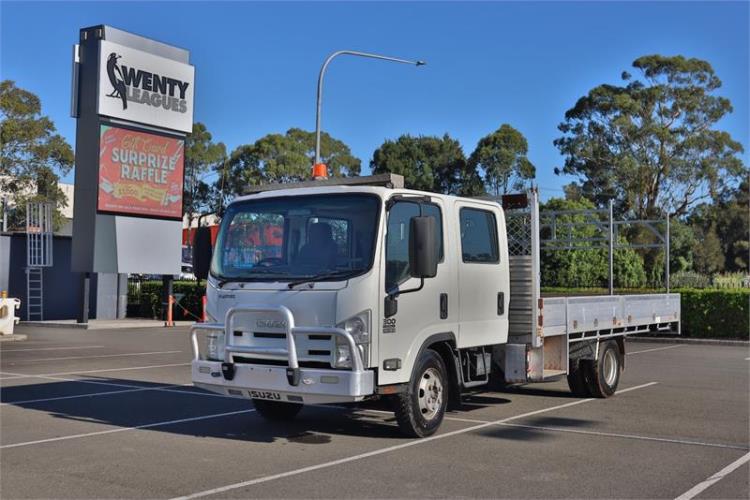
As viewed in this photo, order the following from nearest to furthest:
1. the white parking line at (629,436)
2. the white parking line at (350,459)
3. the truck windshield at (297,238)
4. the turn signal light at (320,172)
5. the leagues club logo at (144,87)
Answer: the white parking line at (350,459) → the truck windshield at (297,238) → the white parking line at (629,436) → the turn signal light at (320,172) → the leagues club logo at (144,87)

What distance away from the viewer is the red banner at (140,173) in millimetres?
27781

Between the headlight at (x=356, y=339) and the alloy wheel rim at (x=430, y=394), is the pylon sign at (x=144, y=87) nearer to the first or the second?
the alloy wheel rim at (x=430, y=394)

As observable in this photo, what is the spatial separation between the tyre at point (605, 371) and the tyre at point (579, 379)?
44 mm

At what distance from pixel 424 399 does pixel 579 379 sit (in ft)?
13.4

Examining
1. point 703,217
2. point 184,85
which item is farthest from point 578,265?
point 184,85

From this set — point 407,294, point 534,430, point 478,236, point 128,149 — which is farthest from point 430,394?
point 128,149

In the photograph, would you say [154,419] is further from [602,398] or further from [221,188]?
[221,188]

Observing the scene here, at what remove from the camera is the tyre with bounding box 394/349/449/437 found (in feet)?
27.2

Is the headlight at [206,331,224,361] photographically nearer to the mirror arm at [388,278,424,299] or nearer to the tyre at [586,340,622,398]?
the mirror arm at [388,278,424,299]

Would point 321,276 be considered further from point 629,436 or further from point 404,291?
point 629,436

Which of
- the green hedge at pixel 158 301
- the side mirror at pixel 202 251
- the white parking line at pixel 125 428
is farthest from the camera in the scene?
the green hedge at pixel 158 301

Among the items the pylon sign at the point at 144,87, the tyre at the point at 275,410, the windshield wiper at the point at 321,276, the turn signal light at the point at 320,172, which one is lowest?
the tyre at the point at 275,410

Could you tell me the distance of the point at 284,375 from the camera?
25.6ft

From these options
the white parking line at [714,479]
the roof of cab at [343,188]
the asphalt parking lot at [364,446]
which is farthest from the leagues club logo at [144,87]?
the white parking line at [714,479]
